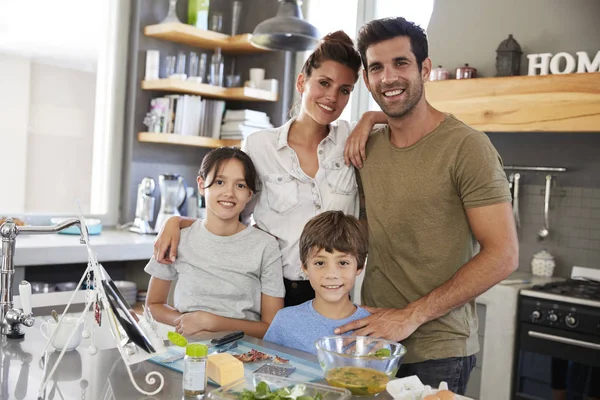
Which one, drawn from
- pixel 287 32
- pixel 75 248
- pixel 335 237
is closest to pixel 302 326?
pixel 335 237

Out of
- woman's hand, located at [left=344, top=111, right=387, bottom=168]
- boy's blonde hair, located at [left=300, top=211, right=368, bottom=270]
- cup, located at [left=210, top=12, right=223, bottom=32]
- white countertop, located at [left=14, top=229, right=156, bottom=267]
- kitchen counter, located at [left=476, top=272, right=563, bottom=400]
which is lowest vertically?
kitchen counter, located at [left=476, top=272, right=563, bottom=400]

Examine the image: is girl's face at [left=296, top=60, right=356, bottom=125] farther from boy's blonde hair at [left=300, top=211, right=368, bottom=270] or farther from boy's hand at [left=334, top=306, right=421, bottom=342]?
boy's hand at [left=334, top=306, right=421, bottom=342]

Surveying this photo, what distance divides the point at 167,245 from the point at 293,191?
16.9 inches

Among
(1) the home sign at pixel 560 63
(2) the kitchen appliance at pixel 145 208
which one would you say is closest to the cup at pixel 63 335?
(2) the kitchen appliance at pixel 145 208

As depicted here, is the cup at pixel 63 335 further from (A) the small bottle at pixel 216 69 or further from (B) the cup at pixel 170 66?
(A) the small bottle at pixel 216 69

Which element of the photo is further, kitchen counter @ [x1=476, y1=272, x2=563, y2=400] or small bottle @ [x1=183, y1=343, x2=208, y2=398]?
kitchen counter @ [x1=476, y1=272, x2=563, y2=400]

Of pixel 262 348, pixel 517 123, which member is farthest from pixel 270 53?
pixel 262 348

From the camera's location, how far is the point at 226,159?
2.10m

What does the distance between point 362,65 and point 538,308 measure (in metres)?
1.72

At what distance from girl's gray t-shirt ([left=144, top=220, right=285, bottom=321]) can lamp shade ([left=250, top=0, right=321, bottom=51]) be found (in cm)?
145

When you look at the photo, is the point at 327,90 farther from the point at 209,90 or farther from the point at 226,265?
the point at 209,90

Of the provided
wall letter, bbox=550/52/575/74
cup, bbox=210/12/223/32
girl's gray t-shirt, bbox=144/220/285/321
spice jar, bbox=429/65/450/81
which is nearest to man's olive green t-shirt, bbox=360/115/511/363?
girl's gray t-shirt, bbox=144/220/285/321

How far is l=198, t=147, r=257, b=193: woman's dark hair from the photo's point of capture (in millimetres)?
2100

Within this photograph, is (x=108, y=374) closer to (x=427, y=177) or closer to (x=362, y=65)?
(x=427, y=177)
